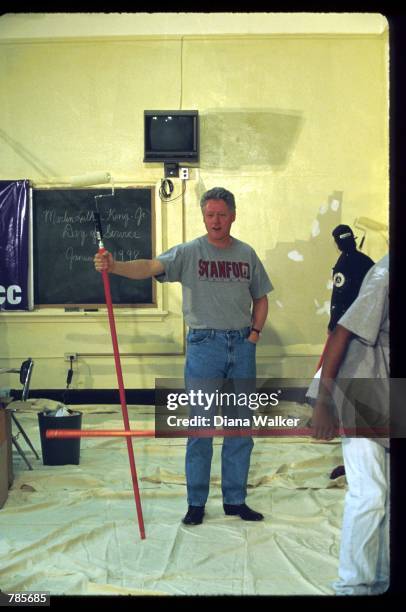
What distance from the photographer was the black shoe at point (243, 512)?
113 inches

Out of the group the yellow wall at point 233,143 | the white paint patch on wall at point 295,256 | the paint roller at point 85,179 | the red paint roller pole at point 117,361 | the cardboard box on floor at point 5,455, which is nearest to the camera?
the yellow wall at point 233,143

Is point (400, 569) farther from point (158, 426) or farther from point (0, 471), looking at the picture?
point (0, 471)

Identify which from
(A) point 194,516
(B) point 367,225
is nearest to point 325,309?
(B) point 367,225

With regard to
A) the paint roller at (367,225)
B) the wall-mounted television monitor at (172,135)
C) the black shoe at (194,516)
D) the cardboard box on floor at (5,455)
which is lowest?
the black shoe at (194,516)

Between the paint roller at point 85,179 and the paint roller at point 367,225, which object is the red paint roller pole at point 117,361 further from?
the paint roller at point 367,225

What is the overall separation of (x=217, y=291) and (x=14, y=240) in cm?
75

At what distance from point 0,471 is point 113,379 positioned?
0.78m

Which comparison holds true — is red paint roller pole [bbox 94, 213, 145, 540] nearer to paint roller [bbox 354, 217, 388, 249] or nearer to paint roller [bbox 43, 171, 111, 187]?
paint roller [bbox 43, 171, 111, 187]

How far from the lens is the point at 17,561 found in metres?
2.47

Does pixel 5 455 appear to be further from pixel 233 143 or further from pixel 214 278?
pixel 233 143

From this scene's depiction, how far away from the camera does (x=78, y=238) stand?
9.13ft

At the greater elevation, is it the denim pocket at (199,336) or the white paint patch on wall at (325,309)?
the white paint patch on wall at (325,309)

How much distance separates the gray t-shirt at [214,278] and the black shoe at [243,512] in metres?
0.72

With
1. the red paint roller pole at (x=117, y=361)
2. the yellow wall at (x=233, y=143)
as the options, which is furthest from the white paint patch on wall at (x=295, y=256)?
the red paint roller pole at (x=117, y=361)
